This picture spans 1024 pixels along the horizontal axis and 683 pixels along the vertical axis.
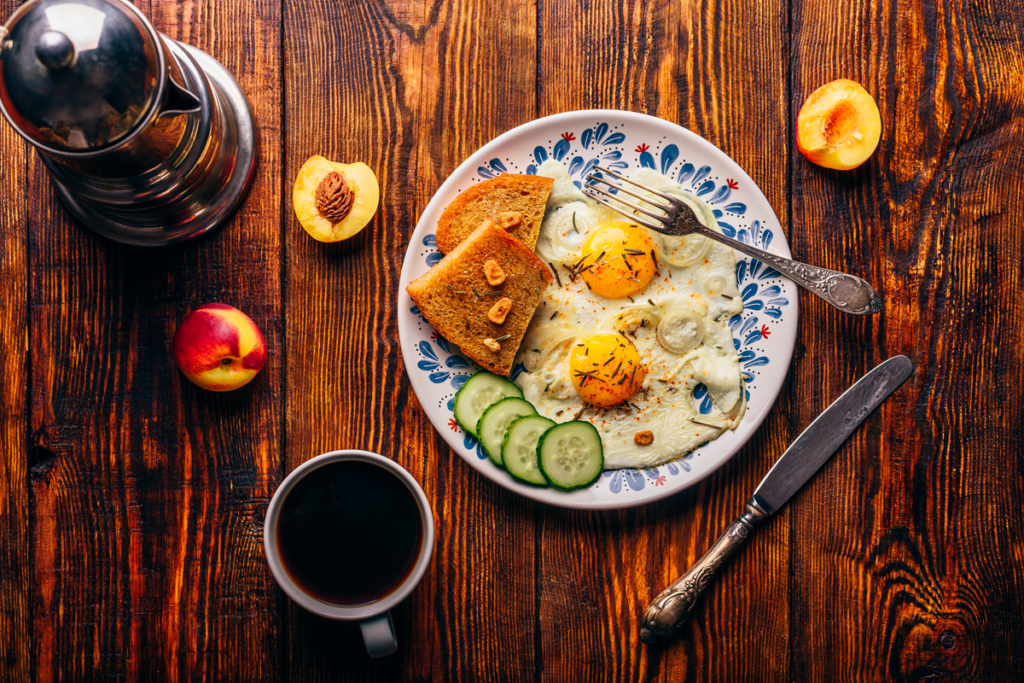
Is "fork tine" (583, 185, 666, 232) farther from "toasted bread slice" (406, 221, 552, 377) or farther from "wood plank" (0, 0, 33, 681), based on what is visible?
"wood plank" (0, 0, 33, 681)

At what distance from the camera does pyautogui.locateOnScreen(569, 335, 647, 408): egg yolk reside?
1760 mm

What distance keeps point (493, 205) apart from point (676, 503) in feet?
3.44

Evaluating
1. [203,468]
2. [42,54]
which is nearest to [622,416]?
[203,468]

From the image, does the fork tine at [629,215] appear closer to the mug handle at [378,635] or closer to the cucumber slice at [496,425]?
the cucumber slice at [496,425]

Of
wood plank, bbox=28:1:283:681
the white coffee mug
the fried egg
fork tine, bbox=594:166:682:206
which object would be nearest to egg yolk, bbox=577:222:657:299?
the fried egg

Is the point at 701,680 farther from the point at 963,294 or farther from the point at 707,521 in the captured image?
the point at 963,294

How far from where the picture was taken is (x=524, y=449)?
1738 millimetres

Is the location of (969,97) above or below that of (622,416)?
above

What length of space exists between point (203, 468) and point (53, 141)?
3.18 ft

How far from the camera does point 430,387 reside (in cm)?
176

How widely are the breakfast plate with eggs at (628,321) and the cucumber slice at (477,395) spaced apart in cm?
1

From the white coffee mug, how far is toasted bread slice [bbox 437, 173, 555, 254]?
66cm

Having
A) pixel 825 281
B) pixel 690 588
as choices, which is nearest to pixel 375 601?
pixel 690 588

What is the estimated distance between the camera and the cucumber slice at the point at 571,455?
172 centimetres
